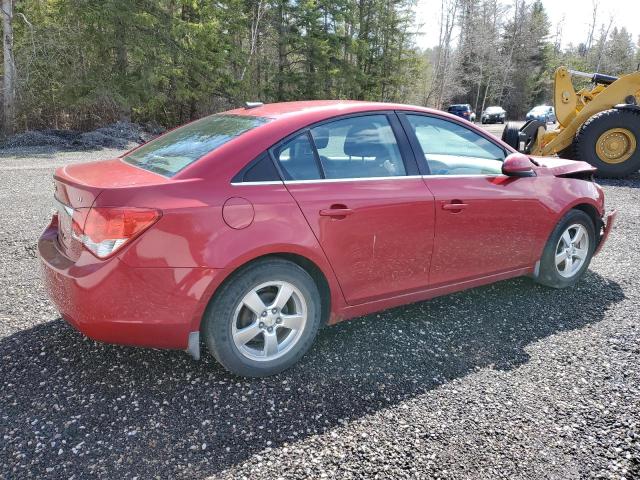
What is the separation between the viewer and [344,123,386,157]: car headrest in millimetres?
3102

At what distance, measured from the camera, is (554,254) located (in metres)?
4.06

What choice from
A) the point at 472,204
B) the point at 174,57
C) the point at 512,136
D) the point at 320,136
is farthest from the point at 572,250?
the point at 174,57

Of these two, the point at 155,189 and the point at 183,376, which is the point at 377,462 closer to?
the point at 183,376

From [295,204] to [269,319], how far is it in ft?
2.30

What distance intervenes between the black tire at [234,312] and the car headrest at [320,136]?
2.62 feet

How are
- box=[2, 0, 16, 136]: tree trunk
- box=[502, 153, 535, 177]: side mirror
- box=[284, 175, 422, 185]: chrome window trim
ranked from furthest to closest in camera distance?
box=[2, 0, 16, 136]: tree trunk < box=[502, 153, 535, 177]: side mirror < box=[284, 175, 422, 185]: chrome window trim

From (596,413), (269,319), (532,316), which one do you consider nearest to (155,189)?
(269,319)

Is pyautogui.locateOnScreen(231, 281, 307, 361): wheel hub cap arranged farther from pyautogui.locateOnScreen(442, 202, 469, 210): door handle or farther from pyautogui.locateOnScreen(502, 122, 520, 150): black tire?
pyautogui.locateOnScreen(502, 122, 520, 150): black tire

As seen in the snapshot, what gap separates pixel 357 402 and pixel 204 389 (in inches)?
35.0

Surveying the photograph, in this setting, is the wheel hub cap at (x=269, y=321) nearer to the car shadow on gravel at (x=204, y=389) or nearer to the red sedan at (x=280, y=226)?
the red sedan at (x=280, y=226)

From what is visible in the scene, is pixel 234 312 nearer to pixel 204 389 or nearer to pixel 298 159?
pixel 204 389

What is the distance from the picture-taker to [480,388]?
9.20 feet

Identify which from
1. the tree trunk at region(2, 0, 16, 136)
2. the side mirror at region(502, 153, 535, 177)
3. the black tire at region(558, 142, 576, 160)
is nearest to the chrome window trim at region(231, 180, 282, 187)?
the side mirror at region(502, 153, 535, 177)

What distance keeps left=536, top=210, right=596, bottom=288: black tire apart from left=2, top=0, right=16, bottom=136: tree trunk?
16875mm
